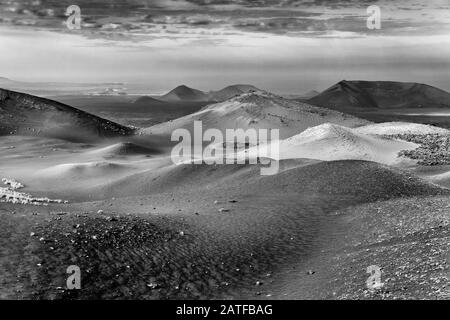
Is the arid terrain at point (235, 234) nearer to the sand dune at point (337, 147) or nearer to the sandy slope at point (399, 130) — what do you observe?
the sand dune at point (337, 147)

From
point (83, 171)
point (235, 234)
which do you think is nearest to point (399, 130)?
point (83, 171)

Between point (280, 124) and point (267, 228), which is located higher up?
point (267, 228)

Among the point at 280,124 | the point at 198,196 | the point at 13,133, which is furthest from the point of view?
the point at 280,124

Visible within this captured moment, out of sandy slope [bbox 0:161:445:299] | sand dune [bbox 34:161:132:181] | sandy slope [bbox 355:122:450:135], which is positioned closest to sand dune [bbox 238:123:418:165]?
sand dune [bbox 34:161:132:181]

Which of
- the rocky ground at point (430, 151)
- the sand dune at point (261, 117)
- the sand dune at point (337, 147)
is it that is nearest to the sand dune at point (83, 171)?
the sand dune at point (337, 147)

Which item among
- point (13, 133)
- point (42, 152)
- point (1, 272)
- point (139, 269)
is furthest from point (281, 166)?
point (13, 133)
